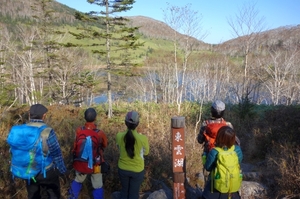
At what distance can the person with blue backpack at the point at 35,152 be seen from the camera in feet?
8.45

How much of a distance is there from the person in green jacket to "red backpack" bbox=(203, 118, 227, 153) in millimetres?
781

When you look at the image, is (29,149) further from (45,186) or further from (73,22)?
(73,22)

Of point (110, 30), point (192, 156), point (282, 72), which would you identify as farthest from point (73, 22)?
point (192, 156)

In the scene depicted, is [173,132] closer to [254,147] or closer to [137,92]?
[254,147]

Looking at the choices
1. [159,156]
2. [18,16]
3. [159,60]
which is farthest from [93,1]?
[18,16]

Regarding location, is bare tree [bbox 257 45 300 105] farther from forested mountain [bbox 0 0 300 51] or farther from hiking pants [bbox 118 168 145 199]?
hiking pants [bbox 118 168 145 199]

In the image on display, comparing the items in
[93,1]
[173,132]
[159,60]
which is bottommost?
[173,132]

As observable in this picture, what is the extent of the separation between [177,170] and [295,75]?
30.3 meters

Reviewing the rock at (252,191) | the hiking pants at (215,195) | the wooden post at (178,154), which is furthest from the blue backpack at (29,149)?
the rock at (252,191)

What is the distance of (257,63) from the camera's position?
27281 millimetres

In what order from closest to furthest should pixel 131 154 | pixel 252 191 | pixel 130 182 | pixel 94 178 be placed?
pixel 131 154
pixel 130 182
pixel 94 178
pixel 252 191

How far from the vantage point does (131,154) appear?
2.98 meters

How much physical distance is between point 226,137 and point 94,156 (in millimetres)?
1712

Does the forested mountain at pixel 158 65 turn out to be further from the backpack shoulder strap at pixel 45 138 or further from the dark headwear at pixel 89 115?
the backpack shoulder strap at pixel 45 138
